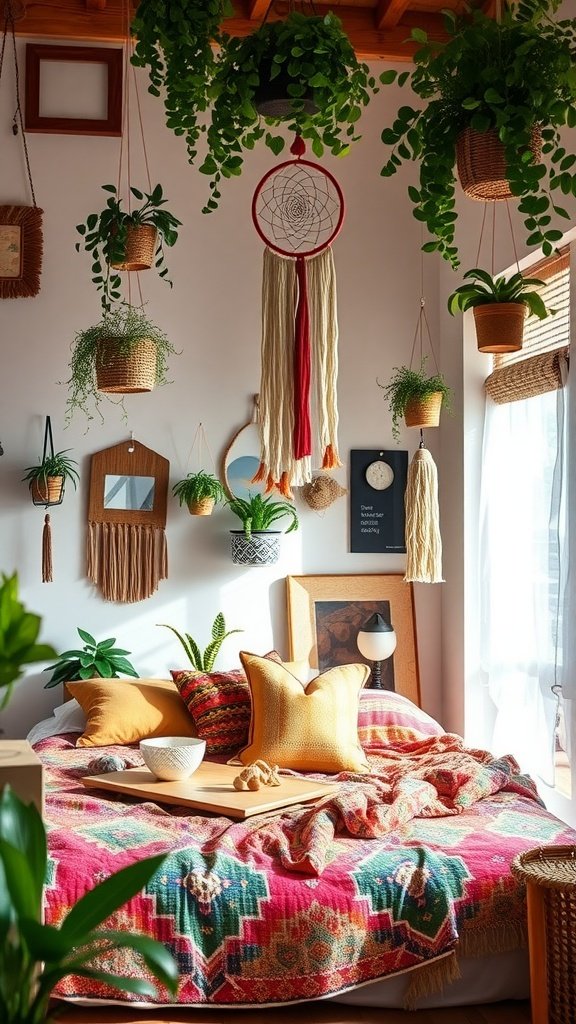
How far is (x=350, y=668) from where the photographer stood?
12.8ft

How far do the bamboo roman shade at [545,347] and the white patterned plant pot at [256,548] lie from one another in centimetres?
114

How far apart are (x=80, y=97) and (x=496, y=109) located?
2.98 meters

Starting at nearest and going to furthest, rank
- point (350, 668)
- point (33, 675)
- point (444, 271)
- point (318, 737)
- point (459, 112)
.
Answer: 1. point (459, 112)
2. point (318, 737)
3. point (350, 668)
4. point (33, 675)
5. point (444, 271)

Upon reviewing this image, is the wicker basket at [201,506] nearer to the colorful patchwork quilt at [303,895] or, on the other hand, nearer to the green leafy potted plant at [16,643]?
the colorful patchwork quilt at [303,895]

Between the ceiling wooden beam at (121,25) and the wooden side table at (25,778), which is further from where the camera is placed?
the ceiling wooden beam at (121,25)

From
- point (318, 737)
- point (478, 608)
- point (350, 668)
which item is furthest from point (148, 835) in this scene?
point (478, 608)

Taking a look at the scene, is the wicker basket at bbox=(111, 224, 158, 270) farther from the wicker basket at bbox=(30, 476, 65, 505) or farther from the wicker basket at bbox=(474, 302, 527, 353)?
the wicker basket at bbox=(474, 302, 527, 353)

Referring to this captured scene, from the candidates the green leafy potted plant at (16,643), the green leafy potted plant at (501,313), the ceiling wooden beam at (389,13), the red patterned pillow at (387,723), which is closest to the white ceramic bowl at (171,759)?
the red patterned pillow at (387,723)

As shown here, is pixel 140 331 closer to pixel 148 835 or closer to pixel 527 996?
pixel 148 835

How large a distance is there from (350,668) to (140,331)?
152 centimetres

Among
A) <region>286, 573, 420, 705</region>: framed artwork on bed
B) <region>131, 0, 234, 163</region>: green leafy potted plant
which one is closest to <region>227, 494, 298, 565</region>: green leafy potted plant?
<region>286, 573, 420, 705</region>: framed artwork on bed

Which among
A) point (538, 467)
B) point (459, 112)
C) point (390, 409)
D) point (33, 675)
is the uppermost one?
point (459, 112)

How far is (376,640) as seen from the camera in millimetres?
Result: 4547

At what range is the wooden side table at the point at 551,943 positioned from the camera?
2514 millimetres
